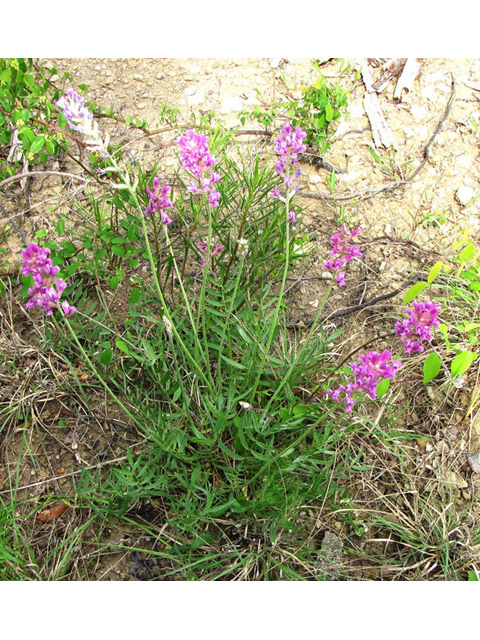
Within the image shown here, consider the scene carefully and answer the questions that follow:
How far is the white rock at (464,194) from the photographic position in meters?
2.71

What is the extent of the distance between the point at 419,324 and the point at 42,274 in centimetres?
101

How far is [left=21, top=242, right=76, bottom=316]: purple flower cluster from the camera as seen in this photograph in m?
1.37

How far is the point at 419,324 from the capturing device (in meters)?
1.42

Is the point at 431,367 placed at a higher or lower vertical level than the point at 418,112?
lower

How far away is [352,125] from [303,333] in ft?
4.65

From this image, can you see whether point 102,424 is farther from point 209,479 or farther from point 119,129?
point 119,129

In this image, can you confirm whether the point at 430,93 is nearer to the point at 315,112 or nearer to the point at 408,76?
the point at 408,76

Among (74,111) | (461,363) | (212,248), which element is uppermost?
(74,111)

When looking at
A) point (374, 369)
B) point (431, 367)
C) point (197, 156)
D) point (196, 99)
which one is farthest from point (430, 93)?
point (374, 369)

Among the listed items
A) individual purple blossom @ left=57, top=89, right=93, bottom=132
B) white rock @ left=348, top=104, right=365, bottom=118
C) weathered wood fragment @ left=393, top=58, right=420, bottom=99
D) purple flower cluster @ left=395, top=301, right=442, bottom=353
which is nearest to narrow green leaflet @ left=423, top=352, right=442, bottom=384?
purple flower cluster @ left=395, top=301, right=442, bottom=353

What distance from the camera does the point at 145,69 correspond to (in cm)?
323

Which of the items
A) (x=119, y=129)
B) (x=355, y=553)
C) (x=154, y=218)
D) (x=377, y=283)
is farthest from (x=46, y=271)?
(x=119, y=129)

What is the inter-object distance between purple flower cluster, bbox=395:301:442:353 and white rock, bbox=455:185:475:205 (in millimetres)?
1517

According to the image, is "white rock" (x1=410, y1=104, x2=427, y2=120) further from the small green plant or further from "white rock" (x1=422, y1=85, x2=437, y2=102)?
the small green plant
